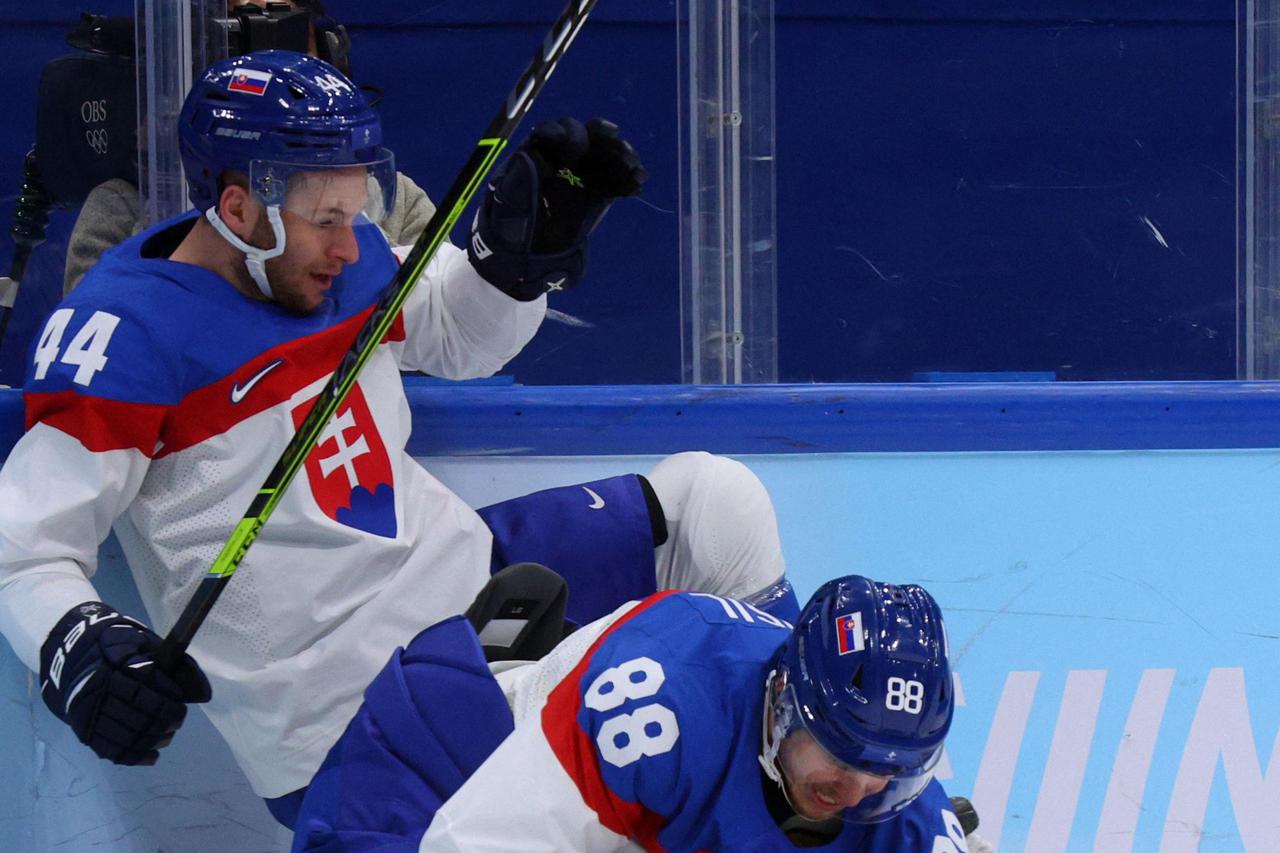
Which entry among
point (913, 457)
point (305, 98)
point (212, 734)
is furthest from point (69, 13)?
point (913, 457)

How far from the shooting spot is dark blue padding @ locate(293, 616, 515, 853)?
187 cm

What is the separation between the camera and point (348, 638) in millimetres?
2123

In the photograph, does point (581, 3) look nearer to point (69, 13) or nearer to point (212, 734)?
point (212, 734)

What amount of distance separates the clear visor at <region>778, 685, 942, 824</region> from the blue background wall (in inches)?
88.1

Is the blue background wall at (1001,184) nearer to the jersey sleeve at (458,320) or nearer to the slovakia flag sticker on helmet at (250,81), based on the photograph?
the jersey sleeve at (458,320)

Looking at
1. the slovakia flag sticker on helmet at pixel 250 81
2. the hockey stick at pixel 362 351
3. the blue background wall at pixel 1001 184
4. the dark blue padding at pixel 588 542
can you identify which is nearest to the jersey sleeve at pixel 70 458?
the hockey stick at pixel 362 351

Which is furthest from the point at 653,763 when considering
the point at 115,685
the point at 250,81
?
the point at 250,81

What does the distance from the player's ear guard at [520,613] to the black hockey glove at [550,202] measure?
41 cm

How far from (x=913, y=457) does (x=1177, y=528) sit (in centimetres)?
42

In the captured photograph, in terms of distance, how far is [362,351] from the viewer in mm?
2008

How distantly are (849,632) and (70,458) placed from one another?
0.93 meters

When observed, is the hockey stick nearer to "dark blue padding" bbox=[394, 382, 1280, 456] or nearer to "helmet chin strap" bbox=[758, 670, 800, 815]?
"dark blue padding" bbox=[394, 382, 1280, 456]

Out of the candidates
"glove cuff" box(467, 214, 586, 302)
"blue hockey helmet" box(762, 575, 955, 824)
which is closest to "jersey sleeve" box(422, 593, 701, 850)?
"blue hockey helmet" box(762, 575, 955, 824)

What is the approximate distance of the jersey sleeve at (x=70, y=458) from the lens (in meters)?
1.94
